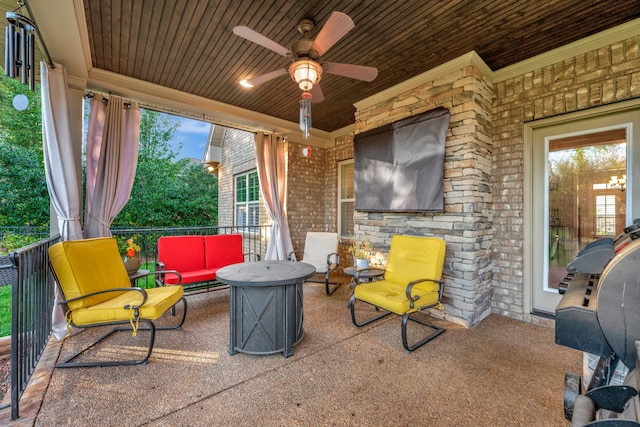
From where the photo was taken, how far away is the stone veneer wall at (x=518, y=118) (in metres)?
2.50

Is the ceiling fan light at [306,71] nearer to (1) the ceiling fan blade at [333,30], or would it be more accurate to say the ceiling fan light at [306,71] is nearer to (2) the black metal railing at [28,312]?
(1) the ceiling fan blade at [333,30]

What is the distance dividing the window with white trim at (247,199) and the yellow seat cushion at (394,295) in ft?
12.9

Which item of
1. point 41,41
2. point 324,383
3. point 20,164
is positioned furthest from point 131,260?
point 20,164

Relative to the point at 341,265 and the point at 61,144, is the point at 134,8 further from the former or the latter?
the point at 341,265

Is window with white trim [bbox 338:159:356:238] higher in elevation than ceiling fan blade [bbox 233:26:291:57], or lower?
lower

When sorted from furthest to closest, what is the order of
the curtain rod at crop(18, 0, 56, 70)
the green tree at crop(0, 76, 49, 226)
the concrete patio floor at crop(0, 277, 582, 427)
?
the green tree at crop(0, 76, 49, 226) < the curtain rod at crop(18, 0, 56, 70) < the concrete patio floor at crop(0, 277, 582, 427)

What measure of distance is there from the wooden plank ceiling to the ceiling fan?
45 centimetres

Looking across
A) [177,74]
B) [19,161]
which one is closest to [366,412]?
[177,74]

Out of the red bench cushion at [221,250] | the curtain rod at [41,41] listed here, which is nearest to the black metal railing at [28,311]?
the red bench cushion at [221,250]

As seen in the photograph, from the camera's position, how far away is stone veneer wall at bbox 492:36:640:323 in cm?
250

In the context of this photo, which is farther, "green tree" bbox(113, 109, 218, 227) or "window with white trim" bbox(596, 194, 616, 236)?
"green tree" bbox(113, 109, 218, 227)

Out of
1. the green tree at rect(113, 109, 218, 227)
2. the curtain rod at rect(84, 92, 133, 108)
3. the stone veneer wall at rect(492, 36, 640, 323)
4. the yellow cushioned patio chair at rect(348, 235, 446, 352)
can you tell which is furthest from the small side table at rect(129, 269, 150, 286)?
the green tree at rect(113, 109, 218, 227)

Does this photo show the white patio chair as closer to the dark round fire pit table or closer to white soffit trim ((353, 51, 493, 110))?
the dark round fire pit table

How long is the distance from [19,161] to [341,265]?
784 centimetres
